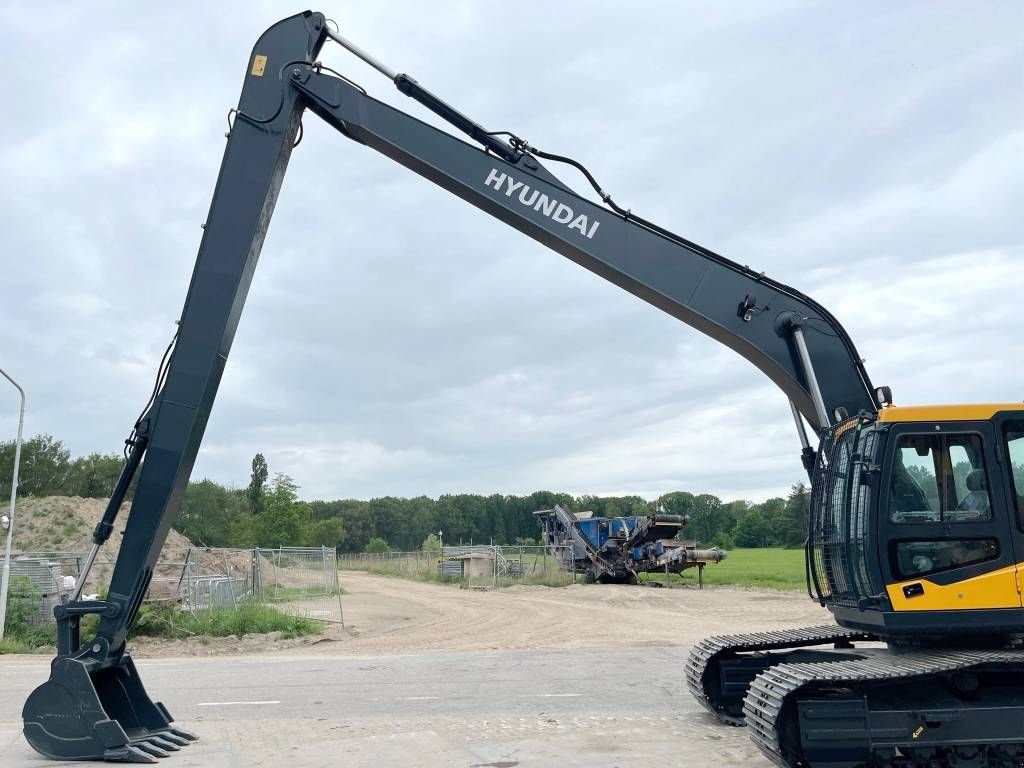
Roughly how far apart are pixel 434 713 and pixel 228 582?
1471 cm

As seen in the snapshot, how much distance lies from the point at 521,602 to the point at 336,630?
29.8 feet

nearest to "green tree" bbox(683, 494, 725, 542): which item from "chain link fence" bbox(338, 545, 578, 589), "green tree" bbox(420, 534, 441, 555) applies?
"green tree" bbox(420, 534, 441, 555)

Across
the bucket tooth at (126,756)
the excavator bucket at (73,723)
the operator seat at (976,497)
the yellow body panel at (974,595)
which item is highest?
the operator seat at (976,497)

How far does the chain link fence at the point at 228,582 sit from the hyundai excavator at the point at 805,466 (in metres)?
9.73

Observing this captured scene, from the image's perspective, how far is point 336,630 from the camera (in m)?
21.1

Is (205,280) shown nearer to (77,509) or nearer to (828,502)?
(828,502)

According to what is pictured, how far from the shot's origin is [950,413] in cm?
753

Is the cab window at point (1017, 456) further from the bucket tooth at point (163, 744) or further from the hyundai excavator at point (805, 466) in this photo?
the bucket tooth at point (163, 744)

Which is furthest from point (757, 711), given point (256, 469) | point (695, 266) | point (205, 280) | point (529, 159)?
point (256, 469)

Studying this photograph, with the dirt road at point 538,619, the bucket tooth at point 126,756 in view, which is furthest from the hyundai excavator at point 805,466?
the dirt road at point 538,619

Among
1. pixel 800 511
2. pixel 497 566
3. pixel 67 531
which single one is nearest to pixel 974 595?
pixel 800 511

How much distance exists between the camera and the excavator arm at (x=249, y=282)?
825cm

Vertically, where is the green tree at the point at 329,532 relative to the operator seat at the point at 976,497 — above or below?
above

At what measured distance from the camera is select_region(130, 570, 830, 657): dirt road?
18.2 m
